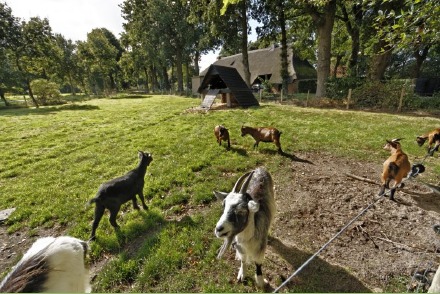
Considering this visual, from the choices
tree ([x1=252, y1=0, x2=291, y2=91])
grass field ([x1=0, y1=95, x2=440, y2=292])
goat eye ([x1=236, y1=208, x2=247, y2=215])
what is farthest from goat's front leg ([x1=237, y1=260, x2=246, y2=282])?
tree ([x1=252, y1=0, x2=291, y2=91])

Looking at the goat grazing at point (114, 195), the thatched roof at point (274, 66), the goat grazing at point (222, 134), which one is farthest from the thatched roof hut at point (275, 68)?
the goat grazing at point (114, 195)

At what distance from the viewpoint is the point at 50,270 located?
2.08 meters

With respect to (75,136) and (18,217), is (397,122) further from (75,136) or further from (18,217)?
(75,136)

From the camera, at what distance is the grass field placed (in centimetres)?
356

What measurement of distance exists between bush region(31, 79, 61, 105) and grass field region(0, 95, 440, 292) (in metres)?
19.2

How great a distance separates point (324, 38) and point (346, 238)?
66.5 ft

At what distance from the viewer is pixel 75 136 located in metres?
11.8

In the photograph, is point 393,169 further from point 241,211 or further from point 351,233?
point 241,211

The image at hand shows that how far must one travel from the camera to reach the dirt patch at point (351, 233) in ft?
10.9

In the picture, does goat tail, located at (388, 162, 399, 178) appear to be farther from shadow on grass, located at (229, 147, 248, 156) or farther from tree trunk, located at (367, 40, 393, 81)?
tree trunk, located at (367, 40, 393, 81)

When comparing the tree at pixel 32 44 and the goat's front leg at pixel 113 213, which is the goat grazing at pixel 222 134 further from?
the tree at pixel 32 44

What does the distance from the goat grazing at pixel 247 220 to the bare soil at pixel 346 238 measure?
1.84 feet

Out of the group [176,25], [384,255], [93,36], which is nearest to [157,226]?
[384,255]

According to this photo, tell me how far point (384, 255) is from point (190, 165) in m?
5.28
